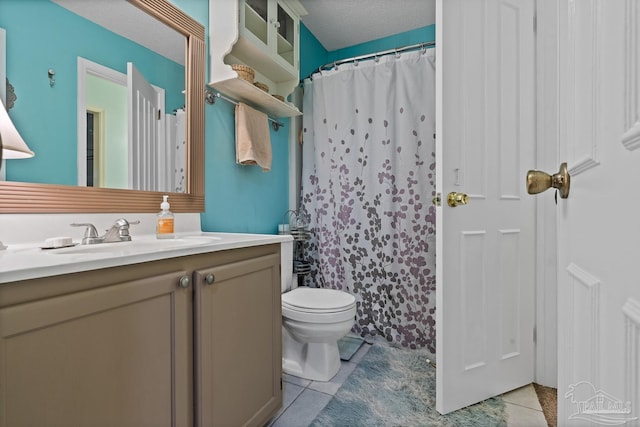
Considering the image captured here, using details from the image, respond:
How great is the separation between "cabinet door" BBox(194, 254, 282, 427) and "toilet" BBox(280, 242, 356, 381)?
32 cm

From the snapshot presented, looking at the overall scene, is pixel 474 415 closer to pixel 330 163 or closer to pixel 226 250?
pixel 226 250

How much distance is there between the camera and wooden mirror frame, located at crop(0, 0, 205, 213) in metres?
0.98

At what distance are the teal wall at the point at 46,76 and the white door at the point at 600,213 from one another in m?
1.42

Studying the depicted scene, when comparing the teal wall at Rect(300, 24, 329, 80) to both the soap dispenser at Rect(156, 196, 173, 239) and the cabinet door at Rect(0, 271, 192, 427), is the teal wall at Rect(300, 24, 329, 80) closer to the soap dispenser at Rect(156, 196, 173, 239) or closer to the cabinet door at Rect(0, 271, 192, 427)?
the soap dispenser at Rect(156, 196, 173, 239)

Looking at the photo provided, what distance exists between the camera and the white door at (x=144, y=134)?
4.27 feet

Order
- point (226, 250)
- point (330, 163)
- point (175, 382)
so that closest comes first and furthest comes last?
point (175, 382), point (226, 250), point (330, 163)

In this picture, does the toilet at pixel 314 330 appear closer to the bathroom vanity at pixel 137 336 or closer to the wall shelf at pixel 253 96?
the bathroom vanity at pixel 137 336

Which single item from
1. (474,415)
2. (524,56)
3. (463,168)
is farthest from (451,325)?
(524,56)

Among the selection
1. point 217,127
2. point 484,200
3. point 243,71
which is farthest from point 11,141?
point 484,200

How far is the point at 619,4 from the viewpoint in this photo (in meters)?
0.37

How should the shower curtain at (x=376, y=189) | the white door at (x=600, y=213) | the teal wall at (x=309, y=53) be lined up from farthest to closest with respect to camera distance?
the teal wall at (x=309, y=53) < the shower curtain at (x=376, y=189) < the white door at (x=600, y=213)

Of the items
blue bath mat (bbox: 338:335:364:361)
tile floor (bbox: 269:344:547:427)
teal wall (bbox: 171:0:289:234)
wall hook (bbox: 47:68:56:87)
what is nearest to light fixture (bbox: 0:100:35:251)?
wall hook (bbox: 47:68:56:87)

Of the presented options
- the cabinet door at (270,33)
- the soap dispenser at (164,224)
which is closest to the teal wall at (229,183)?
the cabinet door at (270,33)

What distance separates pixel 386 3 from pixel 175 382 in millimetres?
2618
